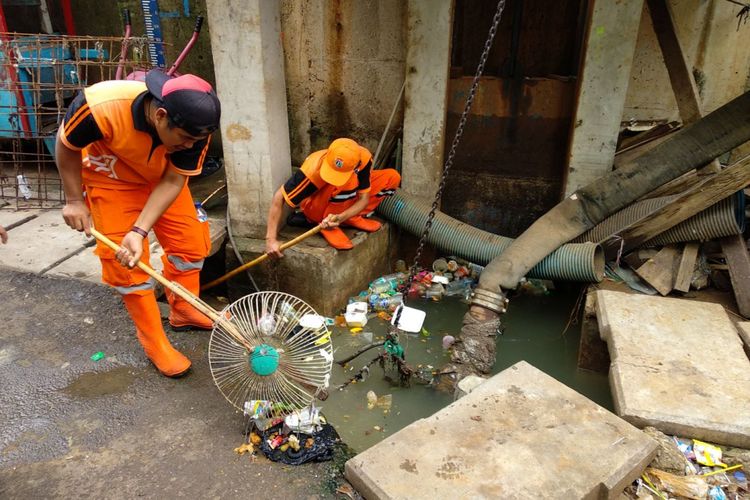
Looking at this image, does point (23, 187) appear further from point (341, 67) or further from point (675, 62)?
point (675, 62)

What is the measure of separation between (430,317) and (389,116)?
7.67ft

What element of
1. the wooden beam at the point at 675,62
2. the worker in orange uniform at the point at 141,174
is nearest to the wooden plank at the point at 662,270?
the wooden beam at the point at 675,62

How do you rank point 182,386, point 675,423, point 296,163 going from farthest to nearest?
point 296,163 < point 182,386 < point 675,423

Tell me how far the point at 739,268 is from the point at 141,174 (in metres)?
4.62

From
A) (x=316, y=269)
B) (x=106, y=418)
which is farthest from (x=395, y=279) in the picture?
(x=106, y=418)

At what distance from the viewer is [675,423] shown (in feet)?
8.72

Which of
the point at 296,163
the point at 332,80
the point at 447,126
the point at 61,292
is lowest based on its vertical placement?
the point at 61,292

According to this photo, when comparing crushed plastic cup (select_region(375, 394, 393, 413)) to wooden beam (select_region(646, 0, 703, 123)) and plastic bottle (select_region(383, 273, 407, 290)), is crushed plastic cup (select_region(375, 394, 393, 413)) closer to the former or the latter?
plastic bottle (select_region(383, 273, 407, 290))

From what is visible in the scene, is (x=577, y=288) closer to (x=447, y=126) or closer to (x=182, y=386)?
(x=447, y=126)

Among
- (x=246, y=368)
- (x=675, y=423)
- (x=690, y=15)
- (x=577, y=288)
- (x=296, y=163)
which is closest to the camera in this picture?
(x=675, y=423)

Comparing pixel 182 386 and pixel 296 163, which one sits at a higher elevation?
pixel 296 163

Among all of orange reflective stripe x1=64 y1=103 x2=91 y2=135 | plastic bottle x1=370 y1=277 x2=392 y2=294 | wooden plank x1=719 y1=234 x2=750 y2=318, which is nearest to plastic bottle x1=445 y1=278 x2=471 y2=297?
plastic bottle x1=370 y1=277 x2=392 y2=294

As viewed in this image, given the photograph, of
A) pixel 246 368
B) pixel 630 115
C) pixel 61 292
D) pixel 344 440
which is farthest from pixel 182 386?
pixel 630 115

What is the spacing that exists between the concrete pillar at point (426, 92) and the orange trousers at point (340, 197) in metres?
0.47
